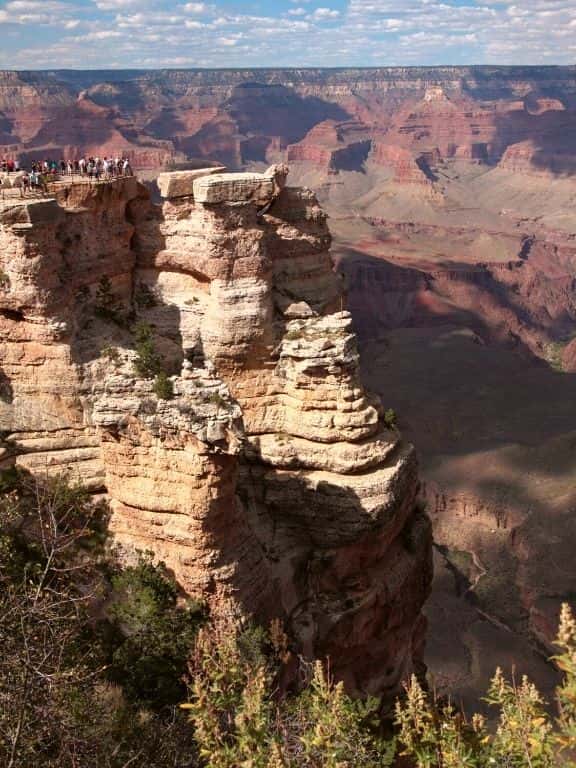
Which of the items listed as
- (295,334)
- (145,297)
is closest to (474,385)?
(295,334)

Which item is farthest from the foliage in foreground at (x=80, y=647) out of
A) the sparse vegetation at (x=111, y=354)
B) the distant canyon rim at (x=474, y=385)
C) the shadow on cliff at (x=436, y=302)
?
the shadow on cliff at (x=436, y=302)

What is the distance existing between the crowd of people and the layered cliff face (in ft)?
2.69

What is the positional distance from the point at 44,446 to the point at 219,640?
322 inches

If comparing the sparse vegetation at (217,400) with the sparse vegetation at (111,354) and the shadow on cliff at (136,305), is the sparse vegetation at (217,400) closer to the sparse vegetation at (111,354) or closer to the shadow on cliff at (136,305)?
the sparse vegetation at (111,354)

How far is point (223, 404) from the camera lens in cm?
1989

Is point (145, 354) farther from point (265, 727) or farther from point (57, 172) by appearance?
point (265, 727)

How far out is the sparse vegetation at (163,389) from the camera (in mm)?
20234

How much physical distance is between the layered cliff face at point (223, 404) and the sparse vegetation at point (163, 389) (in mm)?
280

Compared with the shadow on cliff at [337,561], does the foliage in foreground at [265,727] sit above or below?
above

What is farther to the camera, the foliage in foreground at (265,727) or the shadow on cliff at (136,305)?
the shadow on cliff at (136,305)

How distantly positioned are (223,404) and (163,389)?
71.3 inches

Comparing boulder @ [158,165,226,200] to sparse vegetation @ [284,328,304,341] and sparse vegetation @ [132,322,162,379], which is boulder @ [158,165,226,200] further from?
sparse vegetation @ [284,328,304,341]

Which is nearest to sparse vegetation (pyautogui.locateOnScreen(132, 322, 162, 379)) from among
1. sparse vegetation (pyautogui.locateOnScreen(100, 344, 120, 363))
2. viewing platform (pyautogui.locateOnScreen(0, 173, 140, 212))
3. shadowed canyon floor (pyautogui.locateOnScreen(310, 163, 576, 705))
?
sparse vegetation (pyautogui.locateOnScreen(100, 344, 120, 363))

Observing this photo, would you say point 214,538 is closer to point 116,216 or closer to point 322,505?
point 322,505
